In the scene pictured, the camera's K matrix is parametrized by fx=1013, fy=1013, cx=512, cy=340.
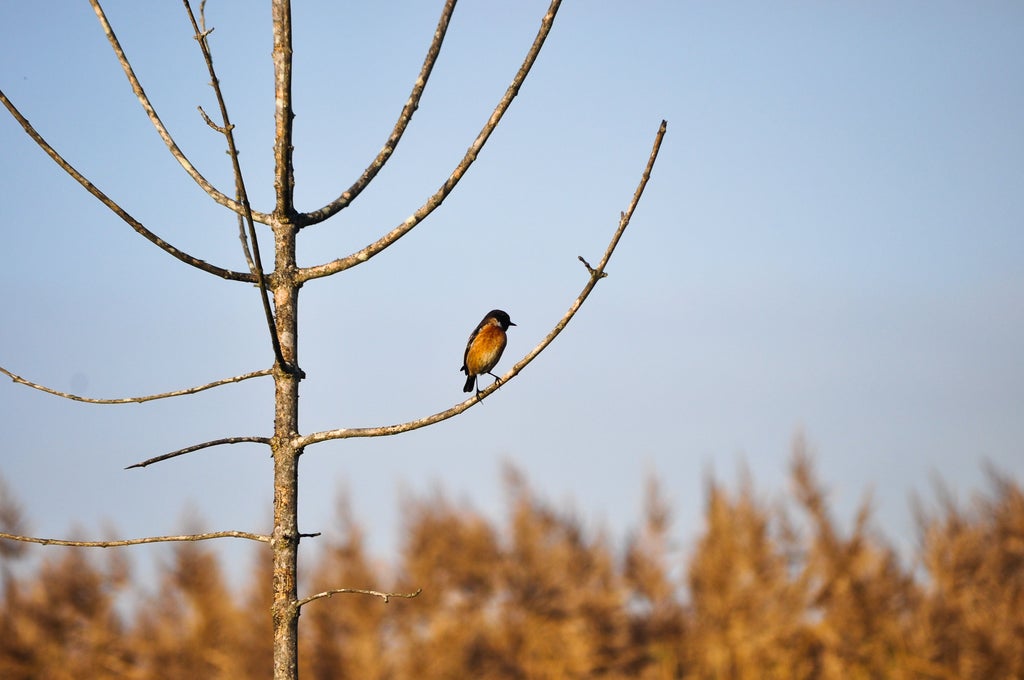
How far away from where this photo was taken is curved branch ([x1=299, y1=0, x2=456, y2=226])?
5215 millimetres

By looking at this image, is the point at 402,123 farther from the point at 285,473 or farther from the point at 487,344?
the point at 487,344

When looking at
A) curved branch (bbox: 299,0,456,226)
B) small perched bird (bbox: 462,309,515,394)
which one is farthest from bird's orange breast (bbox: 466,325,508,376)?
curved branch (bbox: 299,0,456,226)

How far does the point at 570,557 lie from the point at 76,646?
47.5ft

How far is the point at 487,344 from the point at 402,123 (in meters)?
4.97

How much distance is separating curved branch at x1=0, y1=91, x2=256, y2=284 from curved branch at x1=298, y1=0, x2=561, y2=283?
15.9 inches

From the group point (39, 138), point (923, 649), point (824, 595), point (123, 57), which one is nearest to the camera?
point (39, 138)

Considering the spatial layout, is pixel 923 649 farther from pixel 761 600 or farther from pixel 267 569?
pixel 267 569

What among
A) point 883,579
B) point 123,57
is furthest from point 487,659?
point 123,57

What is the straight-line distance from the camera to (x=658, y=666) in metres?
28.4

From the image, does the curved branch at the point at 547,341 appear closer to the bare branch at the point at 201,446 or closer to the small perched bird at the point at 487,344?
the bare branch at the point at 201,446

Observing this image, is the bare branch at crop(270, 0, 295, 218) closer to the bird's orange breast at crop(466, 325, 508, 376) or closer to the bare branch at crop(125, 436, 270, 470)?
the bare branch at crop(125, 436, 270, 470)

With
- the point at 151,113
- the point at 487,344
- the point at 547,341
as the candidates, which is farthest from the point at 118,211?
the point at 487,344

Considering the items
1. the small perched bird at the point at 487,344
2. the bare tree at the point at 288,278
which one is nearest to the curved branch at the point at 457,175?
the bare tree at the point at 288,278

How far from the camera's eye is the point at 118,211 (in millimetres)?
4883
